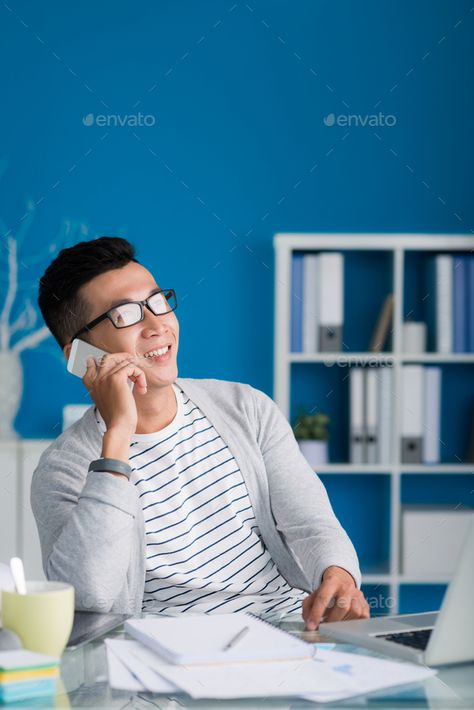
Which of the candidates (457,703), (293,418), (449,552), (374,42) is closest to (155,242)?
(293,418)

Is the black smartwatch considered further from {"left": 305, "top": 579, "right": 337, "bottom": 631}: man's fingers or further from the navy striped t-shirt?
{"left": 305, "top": 579, "right": 337, "bottom": 631}: man's fingers

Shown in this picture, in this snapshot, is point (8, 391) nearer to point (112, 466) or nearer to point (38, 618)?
point (112, 466)

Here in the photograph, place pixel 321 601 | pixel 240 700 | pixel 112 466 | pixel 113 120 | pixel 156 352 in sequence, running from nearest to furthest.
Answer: pixel 240 700
pixel 321 601
pixel 112 466
pixel 156 352
pixel 113 120

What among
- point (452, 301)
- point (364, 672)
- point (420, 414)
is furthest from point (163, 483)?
point (452, 301)

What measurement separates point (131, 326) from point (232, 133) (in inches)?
77.3

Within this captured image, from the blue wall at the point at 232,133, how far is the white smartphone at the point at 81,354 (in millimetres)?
1698

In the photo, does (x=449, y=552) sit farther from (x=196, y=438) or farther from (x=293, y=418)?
(x=196, y=438)

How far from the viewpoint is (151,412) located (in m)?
1.83

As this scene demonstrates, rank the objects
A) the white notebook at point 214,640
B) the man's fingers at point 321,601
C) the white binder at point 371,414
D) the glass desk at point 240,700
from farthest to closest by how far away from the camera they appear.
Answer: the white binder at point 371,414
the man's fingers at point 321,601
the white notebook at point 214,640
the glass desk at point 240,700

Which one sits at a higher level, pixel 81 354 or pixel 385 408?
pixel 81 354

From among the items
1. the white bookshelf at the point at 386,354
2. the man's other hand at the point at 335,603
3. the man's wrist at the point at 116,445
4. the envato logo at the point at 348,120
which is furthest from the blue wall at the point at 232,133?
the man's other hand at the point at 335,603

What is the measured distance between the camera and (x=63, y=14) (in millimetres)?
3637

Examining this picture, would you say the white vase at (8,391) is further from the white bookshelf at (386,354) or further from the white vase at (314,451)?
the white vase at (314,451)

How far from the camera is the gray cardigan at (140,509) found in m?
1.45
